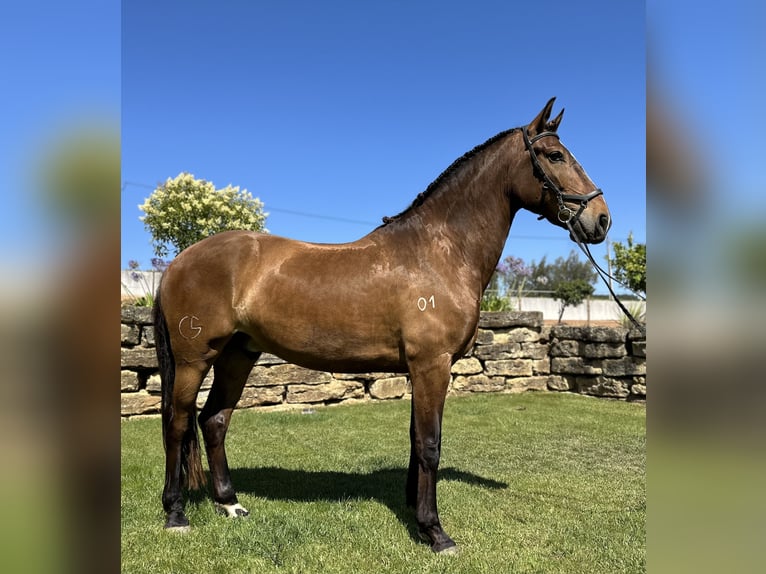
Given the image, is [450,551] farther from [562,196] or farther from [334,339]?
[562,196]

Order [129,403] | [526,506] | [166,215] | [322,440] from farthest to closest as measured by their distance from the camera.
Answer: [166,215] < [129,403] < [322,440] < [526,506]

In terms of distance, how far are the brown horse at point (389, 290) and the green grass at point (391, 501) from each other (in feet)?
0.92

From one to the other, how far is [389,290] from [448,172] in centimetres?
90

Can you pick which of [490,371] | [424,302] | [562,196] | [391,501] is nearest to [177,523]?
[391,501]

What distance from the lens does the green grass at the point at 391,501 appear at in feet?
9.34

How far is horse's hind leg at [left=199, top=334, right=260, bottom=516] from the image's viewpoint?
11.7 feet

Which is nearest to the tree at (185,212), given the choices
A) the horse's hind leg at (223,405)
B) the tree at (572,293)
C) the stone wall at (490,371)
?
the stone wall at (490,371)
